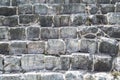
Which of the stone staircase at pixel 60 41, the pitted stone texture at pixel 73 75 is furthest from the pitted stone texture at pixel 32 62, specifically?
the pitted stone texture at pixel 73 75

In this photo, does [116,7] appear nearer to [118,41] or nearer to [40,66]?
[118,41]

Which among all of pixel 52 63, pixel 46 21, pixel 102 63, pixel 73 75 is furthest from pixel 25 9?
pixel 102 63

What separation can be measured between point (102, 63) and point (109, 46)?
0.39 meters

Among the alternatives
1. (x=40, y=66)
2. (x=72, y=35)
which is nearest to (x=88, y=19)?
(x=72, y=35)

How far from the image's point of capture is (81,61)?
4734mm

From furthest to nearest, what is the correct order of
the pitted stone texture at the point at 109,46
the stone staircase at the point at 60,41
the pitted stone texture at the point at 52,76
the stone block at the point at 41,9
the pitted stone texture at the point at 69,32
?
the stone block at the point at 41,9 → the pitted stone texture at the point at 69,32 → the pitted stone texture at the point at 109,46 → the stone staircase at the point at 60,41 → the pitted stone texture at the point at 52,76

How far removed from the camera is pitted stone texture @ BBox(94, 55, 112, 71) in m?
4.67

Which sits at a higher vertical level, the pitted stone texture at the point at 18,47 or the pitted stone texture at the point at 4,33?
the pitted stone texture at the point at 4,33

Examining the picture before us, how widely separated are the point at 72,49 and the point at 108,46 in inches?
26.8

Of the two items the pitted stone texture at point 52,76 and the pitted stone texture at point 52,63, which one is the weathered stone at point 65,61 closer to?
the pitted stone texture at point 52,63

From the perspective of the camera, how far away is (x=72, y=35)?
519cm

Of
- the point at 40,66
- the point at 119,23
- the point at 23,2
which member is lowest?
the point at 40,66

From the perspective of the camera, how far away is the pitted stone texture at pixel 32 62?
4703mm

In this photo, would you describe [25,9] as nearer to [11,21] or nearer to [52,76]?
[11,21]
